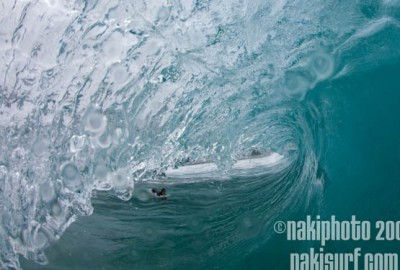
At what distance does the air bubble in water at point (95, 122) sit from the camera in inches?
101

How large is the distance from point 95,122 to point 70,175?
413 mm

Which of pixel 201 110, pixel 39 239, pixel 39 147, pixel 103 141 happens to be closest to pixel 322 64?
pixel 201 110

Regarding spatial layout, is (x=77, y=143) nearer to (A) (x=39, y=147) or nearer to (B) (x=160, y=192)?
(A) (x=39, y=147)

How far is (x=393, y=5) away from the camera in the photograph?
103 inches

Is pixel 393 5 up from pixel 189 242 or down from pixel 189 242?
up

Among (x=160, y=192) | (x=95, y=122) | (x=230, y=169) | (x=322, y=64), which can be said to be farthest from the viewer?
(x=160, y=192)

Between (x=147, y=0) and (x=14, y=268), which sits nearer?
(x=147, y=0)

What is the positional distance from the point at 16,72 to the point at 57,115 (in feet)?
1.48

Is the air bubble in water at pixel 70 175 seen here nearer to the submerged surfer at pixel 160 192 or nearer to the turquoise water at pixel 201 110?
the turquoise water at pixel 201 110

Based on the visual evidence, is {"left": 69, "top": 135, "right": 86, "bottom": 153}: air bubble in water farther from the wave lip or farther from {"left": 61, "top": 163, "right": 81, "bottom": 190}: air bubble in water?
the wave lip

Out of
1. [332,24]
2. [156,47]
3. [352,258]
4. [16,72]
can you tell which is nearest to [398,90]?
[332,24]

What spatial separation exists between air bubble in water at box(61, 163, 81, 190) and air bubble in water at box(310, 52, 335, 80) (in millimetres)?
1846

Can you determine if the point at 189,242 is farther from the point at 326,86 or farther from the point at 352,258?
the point at 326,86

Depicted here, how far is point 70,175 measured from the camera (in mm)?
2605
